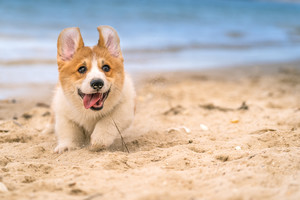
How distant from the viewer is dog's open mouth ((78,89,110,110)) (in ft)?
11.0

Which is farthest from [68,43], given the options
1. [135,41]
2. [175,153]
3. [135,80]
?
[135,41]

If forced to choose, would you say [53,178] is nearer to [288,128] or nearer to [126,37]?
[288,128]

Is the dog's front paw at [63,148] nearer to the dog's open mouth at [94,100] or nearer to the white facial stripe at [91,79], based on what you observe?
the dog's open mouth at [94,100]

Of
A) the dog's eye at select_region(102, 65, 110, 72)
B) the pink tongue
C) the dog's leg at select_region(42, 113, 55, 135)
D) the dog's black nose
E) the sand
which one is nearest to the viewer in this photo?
the sand

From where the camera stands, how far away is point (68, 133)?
373 cm

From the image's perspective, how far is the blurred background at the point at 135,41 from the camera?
25.4 ft

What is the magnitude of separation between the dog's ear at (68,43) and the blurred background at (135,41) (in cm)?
242

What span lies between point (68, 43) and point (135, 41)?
7.75m

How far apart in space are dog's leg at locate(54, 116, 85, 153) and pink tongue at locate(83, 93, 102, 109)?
1.64ft

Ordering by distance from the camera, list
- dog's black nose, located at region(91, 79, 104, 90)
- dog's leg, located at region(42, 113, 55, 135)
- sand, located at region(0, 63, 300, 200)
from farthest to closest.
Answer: dog's leg, located at region(42, 113, 55, 135) < dog's black nose, located at region(91, 79, 104, 90) < sand, located at region(0, 63, 300, 200)

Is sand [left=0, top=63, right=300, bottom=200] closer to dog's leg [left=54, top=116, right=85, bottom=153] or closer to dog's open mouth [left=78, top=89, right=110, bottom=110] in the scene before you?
dog's leg [left=54, top=116, right=85, bottom=153]

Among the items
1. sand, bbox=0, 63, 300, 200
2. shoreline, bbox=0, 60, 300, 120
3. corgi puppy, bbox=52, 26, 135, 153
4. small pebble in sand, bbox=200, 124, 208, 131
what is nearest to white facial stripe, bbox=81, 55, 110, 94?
corgi puppy, bbox=52, 26, 135, 153

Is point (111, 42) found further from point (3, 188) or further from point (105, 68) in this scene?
point (3, 188)

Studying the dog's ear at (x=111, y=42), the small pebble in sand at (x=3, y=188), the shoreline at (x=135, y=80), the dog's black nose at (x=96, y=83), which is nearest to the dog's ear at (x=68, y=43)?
the dog's ear at (x=111, y=42)
